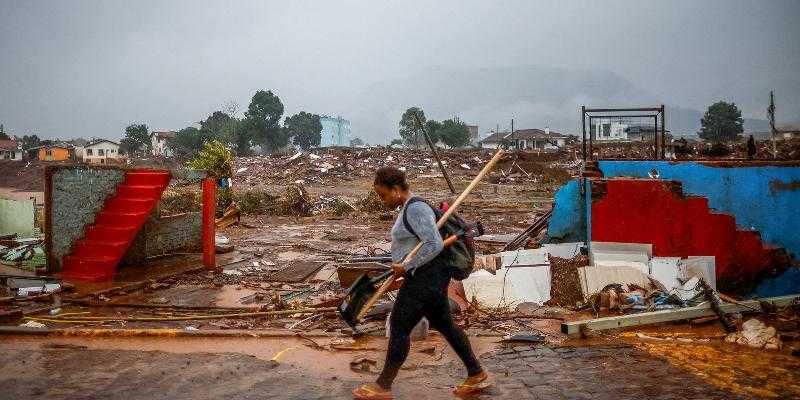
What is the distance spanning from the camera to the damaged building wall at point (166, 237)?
9.98m

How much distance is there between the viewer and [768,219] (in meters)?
7.57

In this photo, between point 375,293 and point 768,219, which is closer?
point 375,293

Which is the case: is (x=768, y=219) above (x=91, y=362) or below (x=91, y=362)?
above

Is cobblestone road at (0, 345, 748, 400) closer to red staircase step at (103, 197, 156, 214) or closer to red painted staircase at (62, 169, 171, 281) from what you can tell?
red painted staircase at (62, 169, 171, 281)

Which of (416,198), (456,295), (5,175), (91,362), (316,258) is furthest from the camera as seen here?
(5,175)

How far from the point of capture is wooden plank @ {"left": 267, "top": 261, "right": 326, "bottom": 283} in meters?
8.66

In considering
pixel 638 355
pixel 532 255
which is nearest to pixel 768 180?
pixel 532 255

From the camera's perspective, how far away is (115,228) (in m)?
9.03

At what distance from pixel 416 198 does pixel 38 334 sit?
4555 millimetres

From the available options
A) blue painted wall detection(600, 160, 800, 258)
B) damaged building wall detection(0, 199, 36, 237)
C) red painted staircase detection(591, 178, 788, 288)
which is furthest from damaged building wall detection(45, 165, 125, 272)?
blue painted wall detection(600, 160, 800, 258)

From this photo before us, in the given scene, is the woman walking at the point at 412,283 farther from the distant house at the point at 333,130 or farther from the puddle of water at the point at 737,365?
the distant house at the point at 333,130

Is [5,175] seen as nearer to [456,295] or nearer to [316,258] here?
[316,258]

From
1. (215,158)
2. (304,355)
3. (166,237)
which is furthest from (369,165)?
(304,355)

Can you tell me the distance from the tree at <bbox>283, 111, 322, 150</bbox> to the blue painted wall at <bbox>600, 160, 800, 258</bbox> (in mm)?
71497
